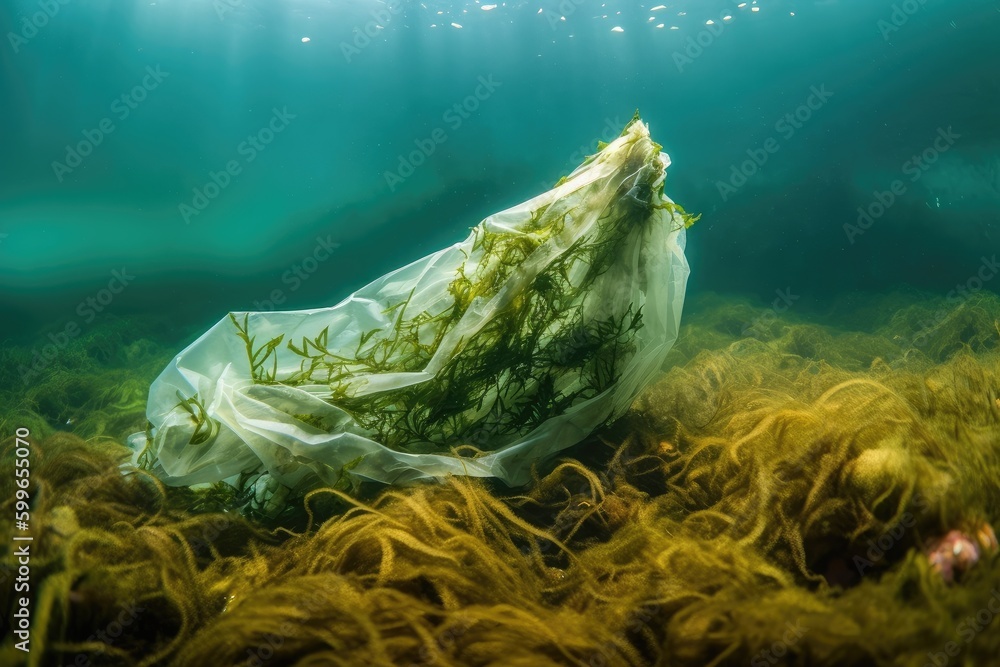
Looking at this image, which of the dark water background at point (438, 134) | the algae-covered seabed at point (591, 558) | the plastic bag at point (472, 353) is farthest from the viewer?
the dark water background at point (438, 134)

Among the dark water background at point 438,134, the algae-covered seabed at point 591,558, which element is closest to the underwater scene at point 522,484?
the algae-covered seabed at point 591,558

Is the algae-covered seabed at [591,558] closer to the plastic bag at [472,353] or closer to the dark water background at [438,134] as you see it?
the plastic bag at [472,353]

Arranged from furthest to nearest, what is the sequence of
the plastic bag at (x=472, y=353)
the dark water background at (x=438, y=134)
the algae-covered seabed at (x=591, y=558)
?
the dark water background at (x=438, y=134) → the plastic bag at (x=472, y=353) → the algae-covered seabed at (x=591, y=558)

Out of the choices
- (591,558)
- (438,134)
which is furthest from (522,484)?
(438,134)

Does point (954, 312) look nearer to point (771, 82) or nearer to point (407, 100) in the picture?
point (771, 82)

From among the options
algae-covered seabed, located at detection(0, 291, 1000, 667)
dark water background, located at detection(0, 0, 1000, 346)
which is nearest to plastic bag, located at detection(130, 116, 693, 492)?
algae-covered seabed, located at detection(0, 291, 1000, 667)

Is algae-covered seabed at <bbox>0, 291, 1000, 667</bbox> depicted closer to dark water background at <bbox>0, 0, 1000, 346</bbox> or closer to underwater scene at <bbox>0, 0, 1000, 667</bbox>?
underwater scene at <bbox>0, 0, 1000, 667</bbox>
